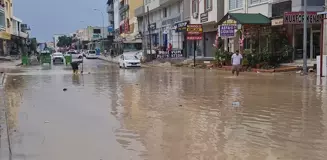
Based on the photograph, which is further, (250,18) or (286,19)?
(250,18)

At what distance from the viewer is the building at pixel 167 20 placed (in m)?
51.9

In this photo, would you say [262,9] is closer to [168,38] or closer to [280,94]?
[280,94]

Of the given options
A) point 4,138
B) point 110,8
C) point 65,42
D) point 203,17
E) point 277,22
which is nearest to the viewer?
point 4,138

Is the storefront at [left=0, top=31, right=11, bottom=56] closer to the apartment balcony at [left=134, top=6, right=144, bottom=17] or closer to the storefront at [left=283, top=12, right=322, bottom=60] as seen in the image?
the apartment balcony at [left=134, top=6, right=144, bottom=17]

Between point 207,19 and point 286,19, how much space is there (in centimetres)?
1611

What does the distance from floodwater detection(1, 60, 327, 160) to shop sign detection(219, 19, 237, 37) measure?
55.4ft

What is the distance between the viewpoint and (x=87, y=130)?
32.0 ft

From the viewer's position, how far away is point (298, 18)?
27203 mm

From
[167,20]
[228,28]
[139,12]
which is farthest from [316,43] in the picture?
[139,12]

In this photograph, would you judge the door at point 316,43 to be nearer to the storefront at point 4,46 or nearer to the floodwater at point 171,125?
the floodwater at point 171,125

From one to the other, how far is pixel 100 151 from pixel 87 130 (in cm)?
203

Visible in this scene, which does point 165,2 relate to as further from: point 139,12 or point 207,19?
point 139,12

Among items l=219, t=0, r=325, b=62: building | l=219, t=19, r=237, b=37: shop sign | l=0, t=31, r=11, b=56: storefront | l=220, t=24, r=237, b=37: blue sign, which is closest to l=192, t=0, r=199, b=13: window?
l=219, t=0, r=325, b=62: building

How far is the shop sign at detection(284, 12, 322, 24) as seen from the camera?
27.0 metres
